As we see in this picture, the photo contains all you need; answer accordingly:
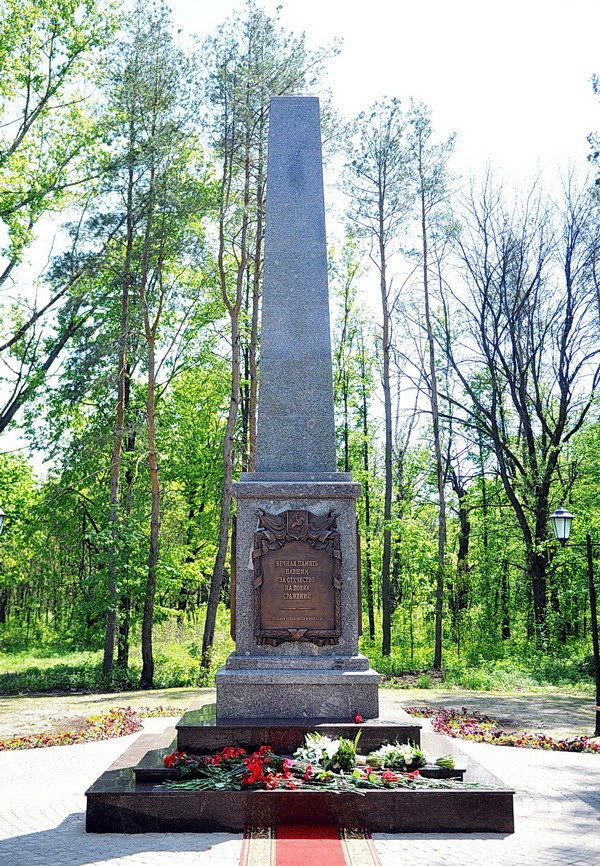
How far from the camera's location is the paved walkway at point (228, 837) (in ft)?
16.3

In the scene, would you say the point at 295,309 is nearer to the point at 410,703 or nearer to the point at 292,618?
the point at 292,618

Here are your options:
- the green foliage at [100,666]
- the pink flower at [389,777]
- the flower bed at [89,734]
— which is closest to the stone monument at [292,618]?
the pink flower at [389,777]

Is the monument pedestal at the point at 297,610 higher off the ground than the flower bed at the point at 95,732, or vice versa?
the monument pedestal at the point at 297,610

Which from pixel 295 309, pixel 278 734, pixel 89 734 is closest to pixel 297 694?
pixel 278 734

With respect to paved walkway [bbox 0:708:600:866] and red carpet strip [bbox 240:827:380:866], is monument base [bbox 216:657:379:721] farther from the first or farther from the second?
red carpet strip [bbox 240:827:380:866]

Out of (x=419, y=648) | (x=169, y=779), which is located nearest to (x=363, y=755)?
(x=169, y=779)

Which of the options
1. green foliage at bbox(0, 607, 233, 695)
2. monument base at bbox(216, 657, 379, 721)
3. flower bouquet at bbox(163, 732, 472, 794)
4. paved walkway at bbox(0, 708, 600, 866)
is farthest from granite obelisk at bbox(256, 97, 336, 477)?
green foliage at bbox(0, 607, 233, 695)

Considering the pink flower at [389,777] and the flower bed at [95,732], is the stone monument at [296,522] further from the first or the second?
the flower bed at [95,732]

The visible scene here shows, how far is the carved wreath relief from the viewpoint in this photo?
7.02 metres

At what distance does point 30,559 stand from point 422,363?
1413 cm

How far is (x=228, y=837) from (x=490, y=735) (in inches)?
211

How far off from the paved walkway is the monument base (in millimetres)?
382

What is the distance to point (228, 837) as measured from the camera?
548 cm

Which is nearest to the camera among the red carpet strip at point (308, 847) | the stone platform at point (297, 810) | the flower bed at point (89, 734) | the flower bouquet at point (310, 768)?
the red carpet strip at point (308, 847)
